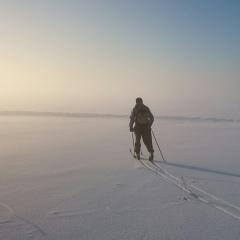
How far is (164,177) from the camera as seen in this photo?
5.74m

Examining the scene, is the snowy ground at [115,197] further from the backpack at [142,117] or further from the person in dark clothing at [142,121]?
the backpack at [142,117]

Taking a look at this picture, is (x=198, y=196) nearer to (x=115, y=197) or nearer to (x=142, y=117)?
(x=115, y=197)

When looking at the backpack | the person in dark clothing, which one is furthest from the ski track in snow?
the backpack

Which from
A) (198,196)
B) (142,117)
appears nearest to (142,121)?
(142,117)

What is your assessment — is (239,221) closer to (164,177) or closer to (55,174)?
(164,177)

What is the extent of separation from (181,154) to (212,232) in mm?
5156

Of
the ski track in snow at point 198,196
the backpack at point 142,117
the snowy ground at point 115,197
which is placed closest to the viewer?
the snowy ground at point 115,197

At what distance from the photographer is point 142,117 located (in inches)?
299

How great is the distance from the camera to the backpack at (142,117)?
24.9 ft

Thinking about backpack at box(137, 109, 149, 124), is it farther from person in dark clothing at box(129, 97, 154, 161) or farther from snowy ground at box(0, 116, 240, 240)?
snowy ground at box(0, 116, 240, 240)

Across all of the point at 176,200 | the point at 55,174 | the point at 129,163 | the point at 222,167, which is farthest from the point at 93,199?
the point at 222,167

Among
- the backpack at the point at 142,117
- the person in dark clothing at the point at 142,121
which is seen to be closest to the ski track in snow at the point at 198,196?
the person in dark clothing at the point at 142,121

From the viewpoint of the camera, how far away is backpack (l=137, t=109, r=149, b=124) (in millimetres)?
7602

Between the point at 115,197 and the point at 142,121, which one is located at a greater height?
the point at 142,121
